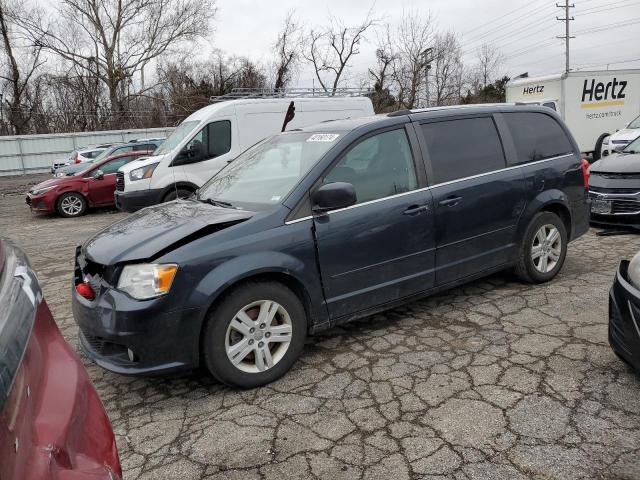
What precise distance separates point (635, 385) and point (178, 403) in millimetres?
2788

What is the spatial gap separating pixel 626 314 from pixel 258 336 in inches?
85.1

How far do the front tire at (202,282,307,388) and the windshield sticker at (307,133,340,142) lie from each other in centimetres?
125

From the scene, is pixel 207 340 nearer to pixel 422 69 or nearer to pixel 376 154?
pixel 376 154

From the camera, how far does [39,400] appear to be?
4.50 ft

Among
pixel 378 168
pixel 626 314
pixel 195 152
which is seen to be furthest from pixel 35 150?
pixel 626 314

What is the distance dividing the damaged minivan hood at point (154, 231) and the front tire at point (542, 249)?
2.69m

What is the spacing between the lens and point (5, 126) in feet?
101

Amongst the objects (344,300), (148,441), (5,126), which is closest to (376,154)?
(344,300)

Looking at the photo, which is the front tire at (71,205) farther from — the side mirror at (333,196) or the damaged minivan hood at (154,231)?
the side mirror at (333,196)

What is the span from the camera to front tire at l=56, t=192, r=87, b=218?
12320mm

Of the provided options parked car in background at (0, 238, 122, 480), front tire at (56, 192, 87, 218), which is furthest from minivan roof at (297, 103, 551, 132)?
front tire at (56, 192, 87, 218)

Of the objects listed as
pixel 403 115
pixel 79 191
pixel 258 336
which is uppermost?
pixel 403 115

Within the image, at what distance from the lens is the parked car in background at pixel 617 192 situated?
22.4 ft

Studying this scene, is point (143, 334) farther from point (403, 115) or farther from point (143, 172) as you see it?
point (143, 172)
